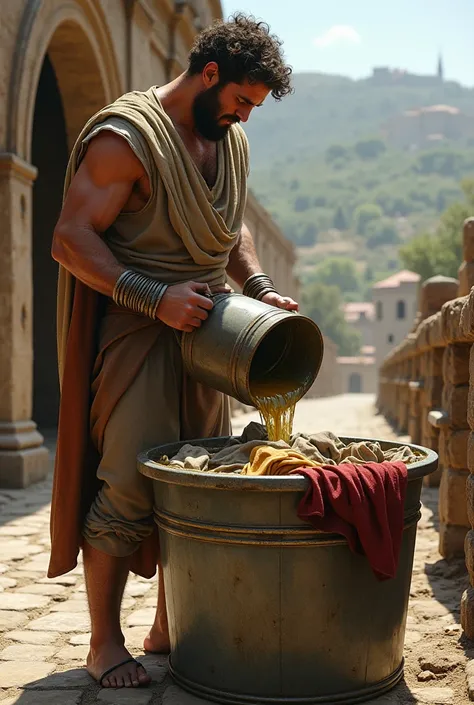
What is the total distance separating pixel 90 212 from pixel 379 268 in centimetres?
17262

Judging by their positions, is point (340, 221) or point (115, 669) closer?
point (115, 669)

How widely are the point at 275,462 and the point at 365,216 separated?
642 ft

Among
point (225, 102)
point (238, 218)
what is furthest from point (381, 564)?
point (225, 102)

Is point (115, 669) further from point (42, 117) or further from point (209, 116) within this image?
point (42, 117)

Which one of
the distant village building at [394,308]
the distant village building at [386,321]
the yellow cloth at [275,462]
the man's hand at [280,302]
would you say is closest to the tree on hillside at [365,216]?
the distant village building at [386,321]

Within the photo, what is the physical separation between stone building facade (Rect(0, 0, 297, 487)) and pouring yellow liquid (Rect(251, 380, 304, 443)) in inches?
204

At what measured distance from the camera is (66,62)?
11.0 meters

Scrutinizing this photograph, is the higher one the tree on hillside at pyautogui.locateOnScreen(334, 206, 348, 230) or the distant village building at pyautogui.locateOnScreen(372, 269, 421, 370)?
the tree on hillside at pyautogui.locateOnScreen(334, 206, 348, 230)

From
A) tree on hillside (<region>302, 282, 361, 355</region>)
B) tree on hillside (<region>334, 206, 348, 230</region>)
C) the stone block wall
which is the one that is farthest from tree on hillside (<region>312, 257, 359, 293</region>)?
the stone block wall

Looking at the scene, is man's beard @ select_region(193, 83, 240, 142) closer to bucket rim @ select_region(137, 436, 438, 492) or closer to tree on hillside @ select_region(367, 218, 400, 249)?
bucket rim @ select_region(137, 436, 438, 492)

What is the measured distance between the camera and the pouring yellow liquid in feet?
11.7

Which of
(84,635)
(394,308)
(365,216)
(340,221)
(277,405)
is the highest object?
(365,216)

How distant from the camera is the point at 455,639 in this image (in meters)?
3.93

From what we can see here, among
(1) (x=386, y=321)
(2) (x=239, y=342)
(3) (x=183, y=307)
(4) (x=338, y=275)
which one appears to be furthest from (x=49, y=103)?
(4) (x=338, y=275)
